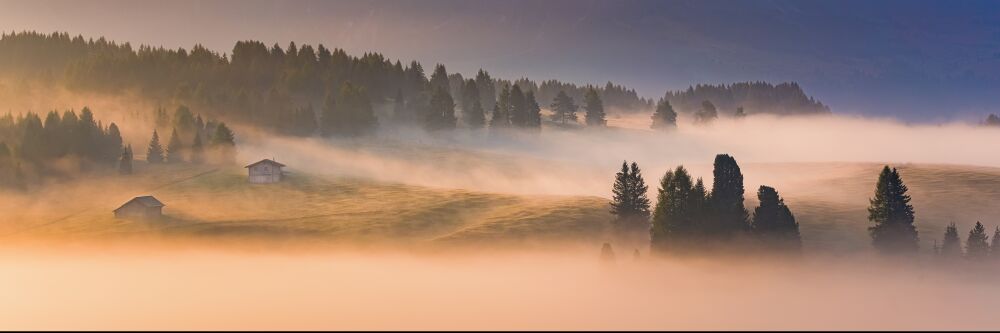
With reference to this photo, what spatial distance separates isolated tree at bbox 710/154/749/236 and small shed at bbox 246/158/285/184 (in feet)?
206

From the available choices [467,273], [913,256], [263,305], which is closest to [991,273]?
[913,256]

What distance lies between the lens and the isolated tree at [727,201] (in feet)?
341

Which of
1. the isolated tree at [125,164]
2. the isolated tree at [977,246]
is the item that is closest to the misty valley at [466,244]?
the isolated tree at [977,246]

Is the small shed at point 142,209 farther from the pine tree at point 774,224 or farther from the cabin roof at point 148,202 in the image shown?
the pine tree at point 774,224

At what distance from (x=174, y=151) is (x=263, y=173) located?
2498cm

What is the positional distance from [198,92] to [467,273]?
386 feet

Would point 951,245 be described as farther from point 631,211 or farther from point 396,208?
point 396,208

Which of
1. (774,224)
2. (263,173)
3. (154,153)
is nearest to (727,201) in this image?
(774,224)

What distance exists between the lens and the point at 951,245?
101750 mm

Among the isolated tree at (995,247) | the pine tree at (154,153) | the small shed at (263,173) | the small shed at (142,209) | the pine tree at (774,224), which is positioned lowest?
the isolated tree at (995,247)

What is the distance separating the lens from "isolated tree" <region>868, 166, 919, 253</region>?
4048 inches

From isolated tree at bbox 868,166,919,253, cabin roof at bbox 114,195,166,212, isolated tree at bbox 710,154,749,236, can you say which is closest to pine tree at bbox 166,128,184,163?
cabin roof at bbox 114,195,166,212

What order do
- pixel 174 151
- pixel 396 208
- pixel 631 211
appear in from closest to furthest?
pixel 631 211 → pixel 396 208 → pixel 174 151

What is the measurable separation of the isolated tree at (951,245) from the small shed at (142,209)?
272 ft
